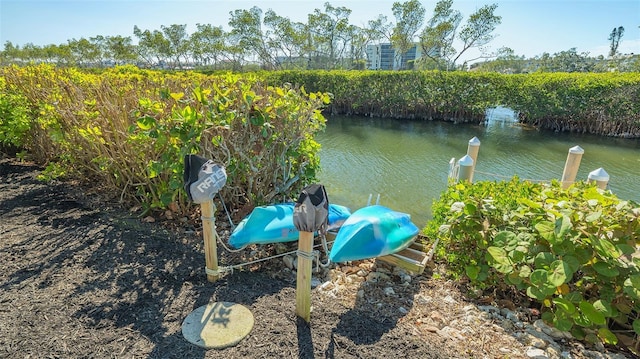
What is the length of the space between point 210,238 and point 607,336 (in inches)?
106

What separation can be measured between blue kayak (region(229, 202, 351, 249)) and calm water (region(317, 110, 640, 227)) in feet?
9.55

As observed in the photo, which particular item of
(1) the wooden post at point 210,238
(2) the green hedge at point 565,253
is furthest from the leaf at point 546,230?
(1) the wooden post at point 210,238

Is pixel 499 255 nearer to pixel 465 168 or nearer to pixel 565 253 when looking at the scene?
pixel 565 253

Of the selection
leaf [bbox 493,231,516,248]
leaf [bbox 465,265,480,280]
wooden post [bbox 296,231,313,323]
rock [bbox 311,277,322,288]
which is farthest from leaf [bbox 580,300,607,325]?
rock [bbox 311,277,322,288]

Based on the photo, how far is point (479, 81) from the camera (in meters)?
15.0

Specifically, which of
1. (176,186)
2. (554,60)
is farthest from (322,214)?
(554,60)

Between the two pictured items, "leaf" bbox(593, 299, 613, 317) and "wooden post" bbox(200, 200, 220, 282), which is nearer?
"leaf" bbox(593, 299, 613, 317)

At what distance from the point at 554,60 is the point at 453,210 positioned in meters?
61.8

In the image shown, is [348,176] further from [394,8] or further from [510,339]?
[394,8]

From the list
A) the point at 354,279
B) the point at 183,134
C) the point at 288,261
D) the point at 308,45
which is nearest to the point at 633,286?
the point at 354,279

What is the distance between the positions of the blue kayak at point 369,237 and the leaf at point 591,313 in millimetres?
1385

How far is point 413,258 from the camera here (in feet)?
10.4

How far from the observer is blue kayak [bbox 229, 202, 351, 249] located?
10.1 feet

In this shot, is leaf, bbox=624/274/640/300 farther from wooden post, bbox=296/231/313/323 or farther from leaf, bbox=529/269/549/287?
wooden post, bbox=296/231/313/323
